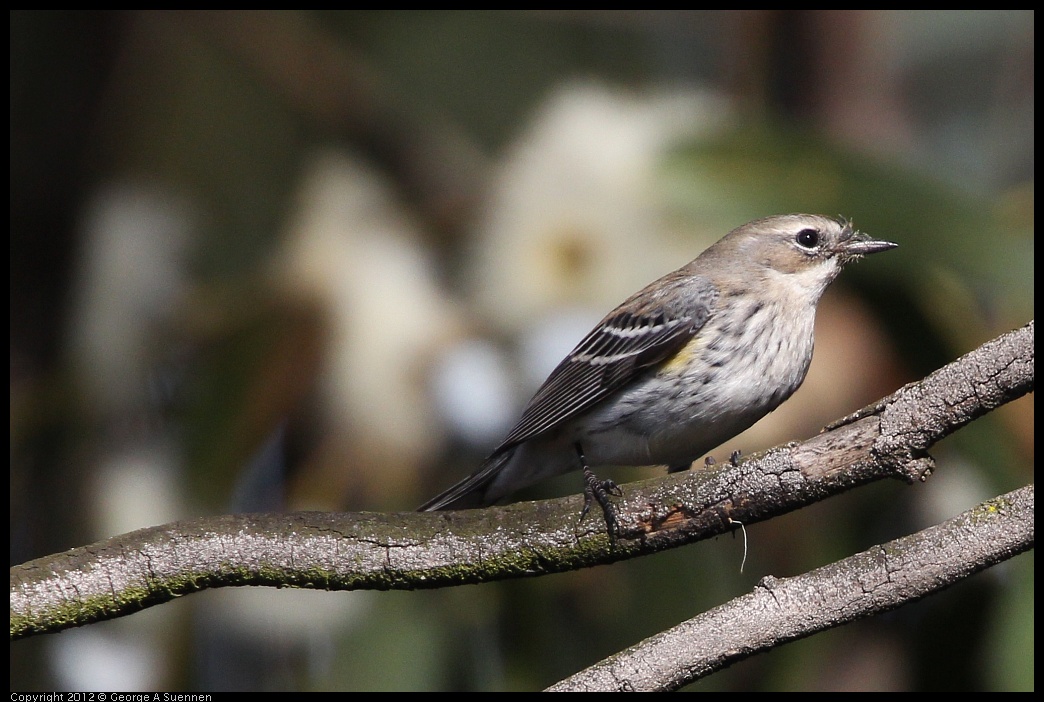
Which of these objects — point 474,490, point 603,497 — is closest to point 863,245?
point 474,490

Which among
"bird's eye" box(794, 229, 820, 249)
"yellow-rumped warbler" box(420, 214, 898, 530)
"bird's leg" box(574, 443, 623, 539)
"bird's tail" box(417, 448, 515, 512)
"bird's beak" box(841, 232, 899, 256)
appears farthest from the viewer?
"bird's eye" box(794, 229, 820, 249)

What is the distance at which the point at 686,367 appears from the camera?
12.6 ft

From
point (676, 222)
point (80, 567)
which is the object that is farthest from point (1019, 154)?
point (80, 567)

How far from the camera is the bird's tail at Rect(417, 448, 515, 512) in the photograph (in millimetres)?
3930

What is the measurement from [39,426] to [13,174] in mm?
1552

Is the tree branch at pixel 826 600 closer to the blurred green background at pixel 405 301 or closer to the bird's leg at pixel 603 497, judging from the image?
the bird's leg at pixel 603 497

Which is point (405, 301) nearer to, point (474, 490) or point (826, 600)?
point (474, 490)

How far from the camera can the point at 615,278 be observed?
5566 mm

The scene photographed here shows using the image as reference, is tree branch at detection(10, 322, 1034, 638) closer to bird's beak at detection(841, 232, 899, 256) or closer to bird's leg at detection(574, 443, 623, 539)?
bird's leg at detection(574, 443, 623, 539)

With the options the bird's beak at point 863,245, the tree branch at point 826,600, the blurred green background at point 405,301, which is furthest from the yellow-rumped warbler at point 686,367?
the tree branch at point 826,600

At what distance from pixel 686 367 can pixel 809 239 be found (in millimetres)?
895

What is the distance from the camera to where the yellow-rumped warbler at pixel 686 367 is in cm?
379

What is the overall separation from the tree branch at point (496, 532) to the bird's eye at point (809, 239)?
1.79 meters

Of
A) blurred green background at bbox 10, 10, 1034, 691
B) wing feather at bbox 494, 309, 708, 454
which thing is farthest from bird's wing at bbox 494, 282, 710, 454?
blurred green background at bbox 10, 10, 1034, 691
